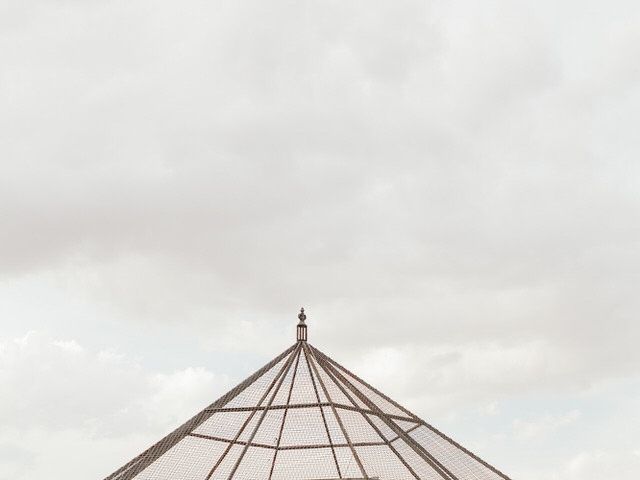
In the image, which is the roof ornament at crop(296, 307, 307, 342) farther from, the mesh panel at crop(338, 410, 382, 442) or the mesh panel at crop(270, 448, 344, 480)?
the mesh panel at crop(270, 448, 344, 480)

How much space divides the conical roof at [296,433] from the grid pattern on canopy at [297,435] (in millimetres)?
19

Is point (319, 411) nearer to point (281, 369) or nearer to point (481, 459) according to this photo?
point (281, 369)

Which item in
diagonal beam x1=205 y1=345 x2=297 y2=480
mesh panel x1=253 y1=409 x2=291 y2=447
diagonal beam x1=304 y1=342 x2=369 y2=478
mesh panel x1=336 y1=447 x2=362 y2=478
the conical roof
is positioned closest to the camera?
diagonal beam x1=304 y1=342 x2=369 y2=478

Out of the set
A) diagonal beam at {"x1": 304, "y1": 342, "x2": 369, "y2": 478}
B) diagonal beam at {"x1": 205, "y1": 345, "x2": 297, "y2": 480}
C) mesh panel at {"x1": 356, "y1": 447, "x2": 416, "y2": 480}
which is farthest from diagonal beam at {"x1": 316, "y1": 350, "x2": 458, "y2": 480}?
diagonal beam at {"x1": 205, "y1": 345, "x2": 297, "y2": 480}

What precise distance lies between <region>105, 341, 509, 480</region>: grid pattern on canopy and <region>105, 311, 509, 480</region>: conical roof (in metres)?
0.02

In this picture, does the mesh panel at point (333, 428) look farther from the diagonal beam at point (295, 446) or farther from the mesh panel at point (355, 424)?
the mesh panel at point (355, 424)

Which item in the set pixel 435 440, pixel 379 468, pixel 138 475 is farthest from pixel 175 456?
pixel 435 440

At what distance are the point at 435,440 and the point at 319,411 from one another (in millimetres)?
2576

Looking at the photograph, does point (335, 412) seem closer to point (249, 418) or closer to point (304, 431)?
point (249, 418)

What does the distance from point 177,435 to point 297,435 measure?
9.71 ft

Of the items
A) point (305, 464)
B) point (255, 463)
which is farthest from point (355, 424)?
point (255, 463)

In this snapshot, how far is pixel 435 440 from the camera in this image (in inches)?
750

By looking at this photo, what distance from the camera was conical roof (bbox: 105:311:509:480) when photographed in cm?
1820

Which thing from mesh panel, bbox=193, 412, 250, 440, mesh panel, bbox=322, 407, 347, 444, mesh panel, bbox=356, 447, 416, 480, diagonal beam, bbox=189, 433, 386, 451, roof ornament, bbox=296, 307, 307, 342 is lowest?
mesh panel, bbox=356, 447, 416, 480
